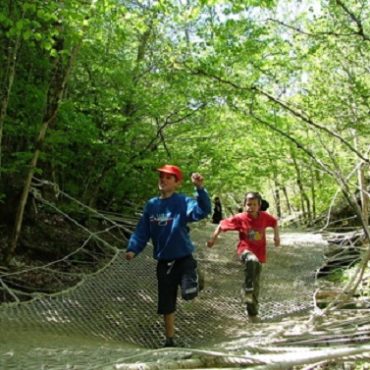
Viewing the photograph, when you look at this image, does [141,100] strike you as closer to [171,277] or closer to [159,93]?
[159,93]

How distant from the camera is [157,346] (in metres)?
2.86

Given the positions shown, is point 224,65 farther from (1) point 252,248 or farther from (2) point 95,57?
(1) point 252,248

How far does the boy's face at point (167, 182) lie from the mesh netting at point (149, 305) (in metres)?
0.83

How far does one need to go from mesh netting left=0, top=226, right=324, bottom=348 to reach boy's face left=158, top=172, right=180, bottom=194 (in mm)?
828

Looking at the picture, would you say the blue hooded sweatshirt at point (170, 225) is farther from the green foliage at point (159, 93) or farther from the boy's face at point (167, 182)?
the green foliage at point (159, 93)

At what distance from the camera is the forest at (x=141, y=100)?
4.61 meters

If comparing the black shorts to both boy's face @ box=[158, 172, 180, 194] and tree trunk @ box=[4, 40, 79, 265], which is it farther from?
tree trunk @ box=[4, 40, 79, 265]

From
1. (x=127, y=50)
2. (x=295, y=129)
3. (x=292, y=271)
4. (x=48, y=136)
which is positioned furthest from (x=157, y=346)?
(x=295, y=129)

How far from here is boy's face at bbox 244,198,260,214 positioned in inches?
135

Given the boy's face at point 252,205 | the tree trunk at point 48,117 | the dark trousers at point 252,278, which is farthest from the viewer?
the tree trunk at point 48,117

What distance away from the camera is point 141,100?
561cm

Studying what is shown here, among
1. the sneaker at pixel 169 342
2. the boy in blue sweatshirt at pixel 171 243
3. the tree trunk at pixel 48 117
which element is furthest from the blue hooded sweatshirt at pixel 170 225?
the tree trunk at pixel 48 117

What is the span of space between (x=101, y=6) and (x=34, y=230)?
334cm

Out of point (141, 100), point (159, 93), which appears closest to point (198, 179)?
point (141, 100)
